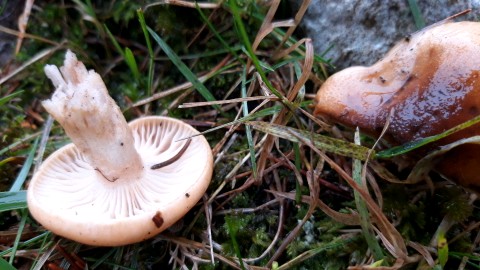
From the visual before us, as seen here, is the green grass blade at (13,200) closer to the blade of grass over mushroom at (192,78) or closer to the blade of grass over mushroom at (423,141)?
the blade of grass over mushroom at (192,78)

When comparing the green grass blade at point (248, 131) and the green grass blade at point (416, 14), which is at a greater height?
the green grass blade at point (416, 14)

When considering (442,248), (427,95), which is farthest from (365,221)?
(427,95)

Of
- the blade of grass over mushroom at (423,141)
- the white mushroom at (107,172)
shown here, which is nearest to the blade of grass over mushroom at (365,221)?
the blade of grass over mushroom at (423,141)

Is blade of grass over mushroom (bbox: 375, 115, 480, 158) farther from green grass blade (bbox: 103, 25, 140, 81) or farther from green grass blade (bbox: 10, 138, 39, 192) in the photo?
green grass blade (bbox: 10, 138, 39, 192)

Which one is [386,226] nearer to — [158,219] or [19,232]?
[158,219]

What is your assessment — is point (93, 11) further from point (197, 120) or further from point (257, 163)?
point (257, 163)

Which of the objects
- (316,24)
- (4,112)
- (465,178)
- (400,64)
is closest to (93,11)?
(4,112)
